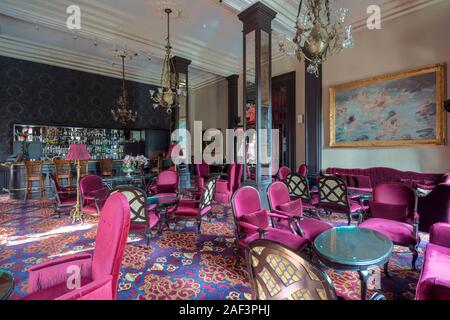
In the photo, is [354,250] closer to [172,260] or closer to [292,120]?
[172,260]

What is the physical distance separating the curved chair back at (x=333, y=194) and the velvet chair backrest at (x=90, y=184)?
13.3 ft

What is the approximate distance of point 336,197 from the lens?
367 cm

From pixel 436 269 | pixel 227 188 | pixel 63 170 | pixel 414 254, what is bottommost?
pixel 414 254

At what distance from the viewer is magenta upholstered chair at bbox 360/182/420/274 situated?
2480 mm

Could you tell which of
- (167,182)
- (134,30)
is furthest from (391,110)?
(134,30)

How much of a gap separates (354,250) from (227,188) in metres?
4.24

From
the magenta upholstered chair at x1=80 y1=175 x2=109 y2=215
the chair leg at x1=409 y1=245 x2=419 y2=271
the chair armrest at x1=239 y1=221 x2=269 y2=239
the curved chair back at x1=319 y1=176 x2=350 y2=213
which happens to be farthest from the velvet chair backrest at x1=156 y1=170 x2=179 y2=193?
the chair leg at x1=409 y1=245 x2=419 y2=271

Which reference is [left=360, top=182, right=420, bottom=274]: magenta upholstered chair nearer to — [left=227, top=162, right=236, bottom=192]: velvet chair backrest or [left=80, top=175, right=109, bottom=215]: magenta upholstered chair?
[left=227, top=162, right=236, bottom=192]: velvet chair backrest

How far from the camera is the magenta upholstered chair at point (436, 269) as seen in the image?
4.90 ft

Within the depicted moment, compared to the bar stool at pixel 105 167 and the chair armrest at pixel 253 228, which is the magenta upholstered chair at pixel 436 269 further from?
the bar stool at pixel 105 167

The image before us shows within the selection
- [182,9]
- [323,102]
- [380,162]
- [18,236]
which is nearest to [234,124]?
[323,102]

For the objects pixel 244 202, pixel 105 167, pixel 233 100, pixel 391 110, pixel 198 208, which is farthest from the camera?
pixel 233 100

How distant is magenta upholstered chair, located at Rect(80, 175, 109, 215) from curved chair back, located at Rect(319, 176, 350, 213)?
3642 millimetres
